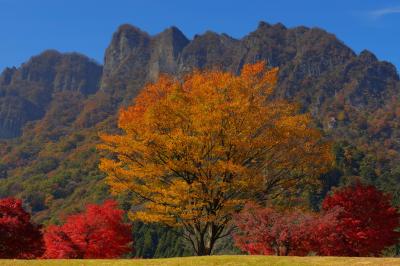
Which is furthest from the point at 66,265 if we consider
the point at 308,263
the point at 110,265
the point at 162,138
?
the point at 308,263

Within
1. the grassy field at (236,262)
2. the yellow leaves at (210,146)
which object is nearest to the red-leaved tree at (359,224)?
the yellow leaves at (210,146)

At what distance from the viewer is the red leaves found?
1053 inches

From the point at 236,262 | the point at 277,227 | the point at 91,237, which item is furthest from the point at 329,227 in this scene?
the point at 91,237

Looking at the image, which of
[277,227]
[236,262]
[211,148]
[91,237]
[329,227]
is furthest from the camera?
[91,237]

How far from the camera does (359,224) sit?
29.0 m

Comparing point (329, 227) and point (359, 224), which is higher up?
point (359, 224)

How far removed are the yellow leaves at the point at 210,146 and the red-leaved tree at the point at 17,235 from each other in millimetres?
5900

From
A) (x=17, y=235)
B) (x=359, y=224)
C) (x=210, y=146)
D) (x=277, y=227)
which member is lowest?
(x=17, y=235)

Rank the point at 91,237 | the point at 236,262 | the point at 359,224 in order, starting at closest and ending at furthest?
1. the point at 236,262
2. the point at 359,224
3. the point at 91,237

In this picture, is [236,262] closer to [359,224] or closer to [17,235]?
[359,224]

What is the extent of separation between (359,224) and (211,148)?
398 inches

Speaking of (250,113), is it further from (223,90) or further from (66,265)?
(66,265)

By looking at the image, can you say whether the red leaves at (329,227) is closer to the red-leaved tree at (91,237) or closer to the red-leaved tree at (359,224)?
the red-leaved tree at (359,224)

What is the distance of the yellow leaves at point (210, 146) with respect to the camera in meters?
26.3
